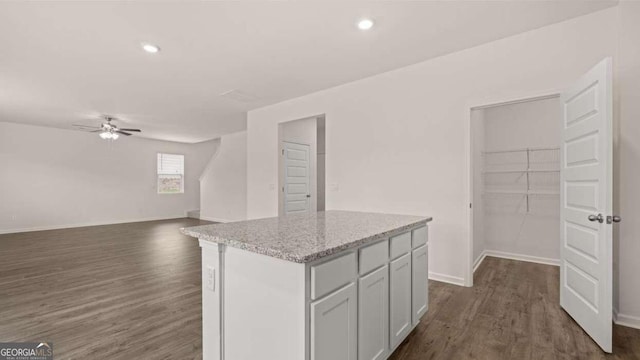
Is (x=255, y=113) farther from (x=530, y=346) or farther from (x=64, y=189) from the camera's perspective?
(x=64, y=189)

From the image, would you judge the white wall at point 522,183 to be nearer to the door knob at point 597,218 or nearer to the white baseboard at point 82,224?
the door knob at point 597,218

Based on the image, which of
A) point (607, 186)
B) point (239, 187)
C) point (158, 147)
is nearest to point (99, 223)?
point (158, 147)

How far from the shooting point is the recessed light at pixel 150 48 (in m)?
3.09

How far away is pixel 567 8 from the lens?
8.40ft

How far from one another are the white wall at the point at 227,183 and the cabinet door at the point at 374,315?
6651 mm

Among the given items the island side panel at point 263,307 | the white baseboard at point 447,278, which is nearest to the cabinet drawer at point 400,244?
the island side panel at point 263,307

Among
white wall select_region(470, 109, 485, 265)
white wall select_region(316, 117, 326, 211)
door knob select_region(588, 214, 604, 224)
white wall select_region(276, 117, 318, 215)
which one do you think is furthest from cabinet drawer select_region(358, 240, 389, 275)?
white wall select_region(316, 117, 326, 211)

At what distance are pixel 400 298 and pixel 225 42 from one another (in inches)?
119

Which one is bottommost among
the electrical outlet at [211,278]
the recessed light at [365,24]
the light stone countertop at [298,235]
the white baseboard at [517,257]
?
the white baseboard at [517,257]

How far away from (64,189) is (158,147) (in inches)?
105

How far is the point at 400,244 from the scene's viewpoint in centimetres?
202

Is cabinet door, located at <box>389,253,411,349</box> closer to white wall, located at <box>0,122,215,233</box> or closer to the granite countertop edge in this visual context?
the granite countertop edge

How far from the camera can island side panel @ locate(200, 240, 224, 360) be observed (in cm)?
161

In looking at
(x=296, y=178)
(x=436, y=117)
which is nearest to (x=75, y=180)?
(x=296, y=178)
